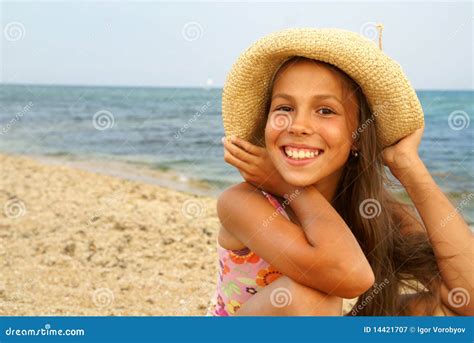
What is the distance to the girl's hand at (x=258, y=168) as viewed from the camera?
262cm

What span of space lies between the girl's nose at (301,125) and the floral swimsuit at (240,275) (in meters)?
0.34

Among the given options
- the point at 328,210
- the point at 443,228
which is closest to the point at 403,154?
the point at 443,228

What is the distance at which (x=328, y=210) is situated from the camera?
2.46 m

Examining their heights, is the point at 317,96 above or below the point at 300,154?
above

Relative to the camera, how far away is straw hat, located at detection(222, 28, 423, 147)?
2.44 metres

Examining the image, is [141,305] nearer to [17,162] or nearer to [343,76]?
[343,76]

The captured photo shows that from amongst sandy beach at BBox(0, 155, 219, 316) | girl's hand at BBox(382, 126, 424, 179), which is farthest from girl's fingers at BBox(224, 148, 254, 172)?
sandy beach at BBox(0, 155, 219, 316)

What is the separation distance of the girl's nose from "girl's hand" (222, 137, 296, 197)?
0.23 metres

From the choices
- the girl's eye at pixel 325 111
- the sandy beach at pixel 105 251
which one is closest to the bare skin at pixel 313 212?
the girl's eye at pixel 325 111

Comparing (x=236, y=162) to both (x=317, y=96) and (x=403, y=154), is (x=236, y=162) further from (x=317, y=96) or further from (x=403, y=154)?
(x=403, y=154)

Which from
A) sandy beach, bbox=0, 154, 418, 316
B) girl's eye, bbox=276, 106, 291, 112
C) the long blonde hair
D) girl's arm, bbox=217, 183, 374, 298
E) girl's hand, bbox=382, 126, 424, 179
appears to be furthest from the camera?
sandy beach, bbox=0, 154, 418, 316

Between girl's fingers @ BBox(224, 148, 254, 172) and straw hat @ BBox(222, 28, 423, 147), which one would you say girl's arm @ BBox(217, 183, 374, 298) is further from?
straw hat @ BBox(222, 28, 423, 147)

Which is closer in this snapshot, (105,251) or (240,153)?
(240,153)

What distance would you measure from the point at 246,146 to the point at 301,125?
33 cm
